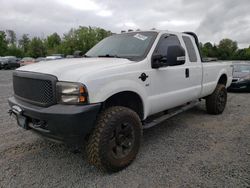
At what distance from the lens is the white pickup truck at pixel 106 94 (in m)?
2.67

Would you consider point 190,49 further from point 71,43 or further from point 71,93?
point 71,43

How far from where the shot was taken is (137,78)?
3320 millimetres

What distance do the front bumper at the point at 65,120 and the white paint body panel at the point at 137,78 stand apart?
182mm

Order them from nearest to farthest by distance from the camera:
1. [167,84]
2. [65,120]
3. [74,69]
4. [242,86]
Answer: [65,120] → [74,69] → [167,84] → [242,86]

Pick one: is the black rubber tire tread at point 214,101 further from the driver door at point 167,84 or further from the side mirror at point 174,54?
the side mirror at point 174,54

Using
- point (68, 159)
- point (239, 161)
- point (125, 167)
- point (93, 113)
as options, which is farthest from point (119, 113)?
point (239, 161)

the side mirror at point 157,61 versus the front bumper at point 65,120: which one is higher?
the side mirror at point 157,61

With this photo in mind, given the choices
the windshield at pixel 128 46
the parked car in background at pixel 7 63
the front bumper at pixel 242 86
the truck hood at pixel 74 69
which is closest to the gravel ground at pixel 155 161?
the truck hood at pixel 74 69

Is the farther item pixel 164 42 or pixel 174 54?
pixel 164 42

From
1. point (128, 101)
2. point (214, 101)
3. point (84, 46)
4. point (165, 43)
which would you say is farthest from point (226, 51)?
point (128, 101)

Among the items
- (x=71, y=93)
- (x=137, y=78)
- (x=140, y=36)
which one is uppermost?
(x=140, y=36)

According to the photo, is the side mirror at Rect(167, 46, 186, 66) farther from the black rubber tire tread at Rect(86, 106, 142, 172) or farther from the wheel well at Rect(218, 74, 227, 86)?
the wheel well at Rect(218, 74, 227, 86)

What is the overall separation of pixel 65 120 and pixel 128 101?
116 cm

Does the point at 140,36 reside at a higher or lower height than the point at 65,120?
higher
